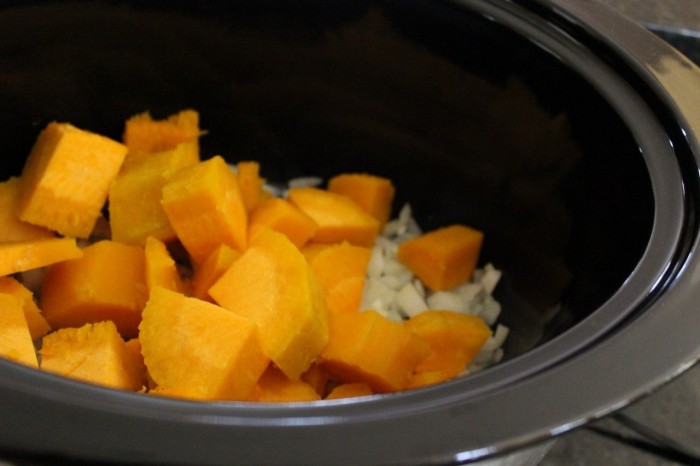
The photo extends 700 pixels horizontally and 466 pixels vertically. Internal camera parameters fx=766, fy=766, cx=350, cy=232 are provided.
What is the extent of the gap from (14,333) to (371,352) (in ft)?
1.12

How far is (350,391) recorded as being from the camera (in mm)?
781

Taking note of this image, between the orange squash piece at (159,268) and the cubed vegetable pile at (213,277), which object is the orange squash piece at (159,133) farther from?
the orange squash piece at (159,268)

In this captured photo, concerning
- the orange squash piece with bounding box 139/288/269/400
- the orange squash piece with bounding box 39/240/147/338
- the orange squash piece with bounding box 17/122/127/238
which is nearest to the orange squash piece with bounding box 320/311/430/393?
the orange squash piece with bounding box 139/288/269/400

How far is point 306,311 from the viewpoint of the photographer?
74 centimetres

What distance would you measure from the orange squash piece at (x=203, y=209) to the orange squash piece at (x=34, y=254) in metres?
0.11

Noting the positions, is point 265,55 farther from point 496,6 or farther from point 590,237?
point 590,237

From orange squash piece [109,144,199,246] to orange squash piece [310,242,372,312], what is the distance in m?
0.18

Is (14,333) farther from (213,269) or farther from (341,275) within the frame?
(341,275)

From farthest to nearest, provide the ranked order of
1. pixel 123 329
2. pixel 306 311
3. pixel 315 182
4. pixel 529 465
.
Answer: pixel 315 182
pixel 123 329
pixel 306 311
pixel 529 465

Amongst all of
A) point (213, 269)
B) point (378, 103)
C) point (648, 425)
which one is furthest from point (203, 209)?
point (648, 425)

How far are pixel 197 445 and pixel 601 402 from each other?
0.24m

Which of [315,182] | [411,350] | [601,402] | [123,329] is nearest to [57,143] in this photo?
[123,329]

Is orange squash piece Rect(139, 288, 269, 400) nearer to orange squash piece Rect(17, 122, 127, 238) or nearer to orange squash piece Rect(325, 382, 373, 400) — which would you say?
orange squash piece Rect(325, 382, 373, 400)

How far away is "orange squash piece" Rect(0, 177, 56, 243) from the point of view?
89 cm
